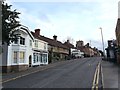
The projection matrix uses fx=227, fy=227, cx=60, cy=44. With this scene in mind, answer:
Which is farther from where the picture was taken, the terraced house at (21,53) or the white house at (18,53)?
the terraced house at (21,53)

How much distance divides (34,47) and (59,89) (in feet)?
112

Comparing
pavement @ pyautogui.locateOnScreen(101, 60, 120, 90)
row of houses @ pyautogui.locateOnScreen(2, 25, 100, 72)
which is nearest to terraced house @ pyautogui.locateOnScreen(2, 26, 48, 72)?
row of houses @ pyautogui.locateOnScreen(2, 25, 100, 72)

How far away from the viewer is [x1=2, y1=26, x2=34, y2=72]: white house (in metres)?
35.7

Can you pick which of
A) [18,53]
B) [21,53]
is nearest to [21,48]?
[21,53]

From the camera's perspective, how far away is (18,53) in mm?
38344

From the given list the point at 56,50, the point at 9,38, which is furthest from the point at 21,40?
the point at 56,50

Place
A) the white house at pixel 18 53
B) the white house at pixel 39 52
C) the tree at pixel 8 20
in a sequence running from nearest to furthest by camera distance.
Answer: the tree at pixel 8 20
the white house at pixel 18 53
the white house at pixel 39 52

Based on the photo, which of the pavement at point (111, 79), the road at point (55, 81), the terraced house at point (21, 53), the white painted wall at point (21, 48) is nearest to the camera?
the pavement at point (111, 79)

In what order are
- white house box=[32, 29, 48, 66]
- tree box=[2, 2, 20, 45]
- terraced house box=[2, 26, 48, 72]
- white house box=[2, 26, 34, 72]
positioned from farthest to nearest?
white house box=[32, 29, 48, 66], terraced house box=[2, 26, 48, 72], white house box=[2, 26, 34, 72], tree box=[2, 2, 20, 45]

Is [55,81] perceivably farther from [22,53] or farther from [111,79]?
[22,53]

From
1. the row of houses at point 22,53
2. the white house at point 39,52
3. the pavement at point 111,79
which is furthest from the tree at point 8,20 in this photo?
the white house at point 39,52

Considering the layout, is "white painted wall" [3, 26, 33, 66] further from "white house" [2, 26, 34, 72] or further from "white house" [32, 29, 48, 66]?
"white house" [32, 29, 48, 66]

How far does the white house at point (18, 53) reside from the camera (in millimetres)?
35719

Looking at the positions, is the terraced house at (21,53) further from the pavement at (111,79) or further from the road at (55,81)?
the pavement at (111,79)
